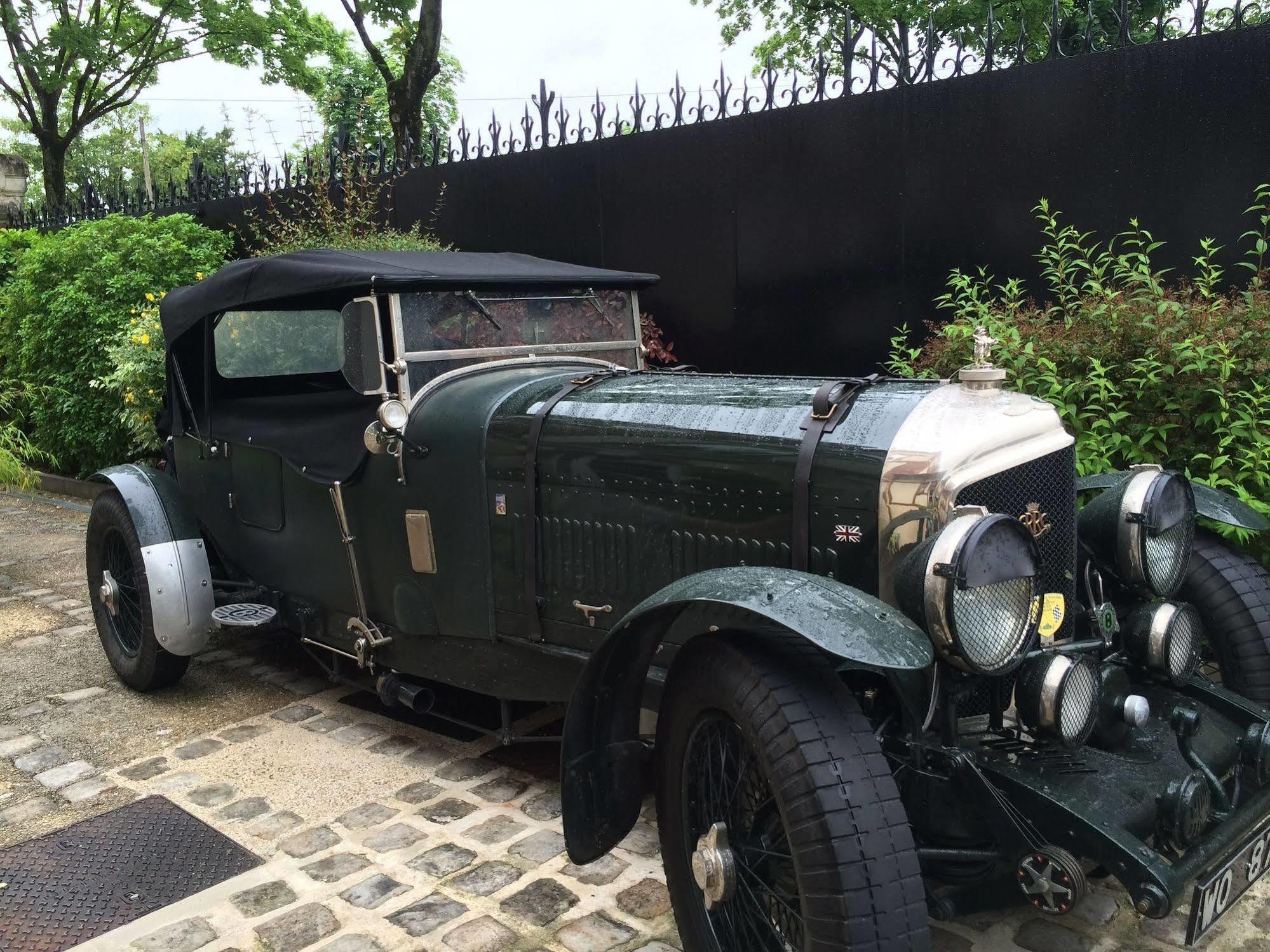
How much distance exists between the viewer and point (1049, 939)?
251 centimetres

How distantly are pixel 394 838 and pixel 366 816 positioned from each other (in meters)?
0.19

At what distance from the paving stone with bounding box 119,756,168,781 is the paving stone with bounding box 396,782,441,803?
36.7 inches

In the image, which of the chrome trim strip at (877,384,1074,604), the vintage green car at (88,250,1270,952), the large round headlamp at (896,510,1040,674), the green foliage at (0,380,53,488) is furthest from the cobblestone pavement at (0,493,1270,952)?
the green foliage at (0,380,53,488)

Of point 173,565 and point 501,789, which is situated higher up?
point 173,565

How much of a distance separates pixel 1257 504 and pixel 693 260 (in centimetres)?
382

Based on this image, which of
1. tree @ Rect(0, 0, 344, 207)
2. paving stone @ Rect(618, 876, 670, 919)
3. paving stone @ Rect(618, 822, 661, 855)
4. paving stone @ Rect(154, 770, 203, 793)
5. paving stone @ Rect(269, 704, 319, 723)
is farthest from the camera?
tree @ Rect(0, 0, 344, 207)

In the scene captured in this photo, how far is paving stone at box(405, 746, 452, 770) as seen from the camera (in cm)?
360

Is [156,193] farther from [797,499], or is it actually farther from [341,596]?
[797,499]

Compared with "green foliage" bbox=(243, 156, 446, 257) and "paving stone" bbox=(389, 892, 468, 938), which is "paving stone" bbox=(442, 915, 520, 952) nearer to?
"paving stone" bbox=(389, 892, 468, 938)

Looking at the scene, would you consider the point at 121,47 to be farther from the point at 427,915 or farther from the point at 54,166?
the point at 427,915

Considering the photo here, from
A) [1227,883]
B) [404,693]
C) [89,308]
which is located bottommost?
[404,693]

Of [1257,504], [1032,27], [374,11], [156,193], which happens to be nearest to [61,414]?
[156,193]

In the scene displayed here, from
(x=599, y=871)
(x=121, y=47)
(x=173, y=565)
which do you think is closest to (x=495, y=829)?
(x=599, y=871)

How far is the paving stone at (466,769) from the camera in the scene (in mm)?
3502
